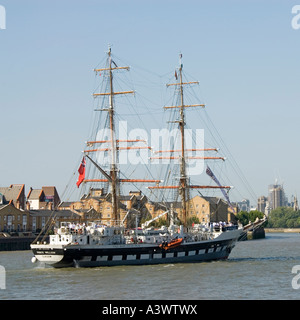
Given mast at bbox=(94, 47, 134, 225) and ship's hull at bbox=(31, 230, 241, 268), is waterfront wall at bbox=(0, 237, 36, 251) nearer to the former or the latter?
mast at bbox=(94, 47, 134, 225)

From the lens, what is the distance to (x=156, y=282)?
5512 centimetres

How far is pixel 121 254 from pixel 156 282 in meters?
16.0

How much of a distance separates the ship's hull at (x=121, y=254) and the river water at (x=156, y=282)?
1.44 metres

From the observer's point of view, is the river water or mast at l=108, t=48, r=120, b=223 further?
mast at l=108, t=48, r=120, b=223

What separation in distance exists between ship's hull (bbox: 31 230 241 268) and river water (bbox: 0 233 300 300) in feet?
4.74

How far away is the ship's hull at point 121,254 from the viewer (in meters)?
67.8

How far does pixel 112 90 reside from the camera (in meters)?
81.5

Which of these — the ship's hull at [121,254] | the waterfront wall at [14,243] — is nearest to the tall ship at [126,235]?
the ship's hull at [121,254]

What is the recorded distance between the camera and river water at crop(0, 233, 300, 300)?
156ft

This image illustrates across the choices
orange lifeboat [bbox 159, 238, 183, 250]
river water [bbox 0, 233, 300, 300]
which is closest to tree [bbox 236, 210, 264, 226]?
orange lifeboat [bbox 159, 238, 183, 250]

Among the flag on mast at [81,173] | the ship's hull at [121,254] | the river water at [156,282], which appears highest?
the flag on mast at [81,173]

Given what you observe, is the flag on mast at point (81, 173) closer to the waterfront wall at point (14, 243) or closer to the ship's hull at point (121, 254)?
the ship's hull at point (121, 254)
